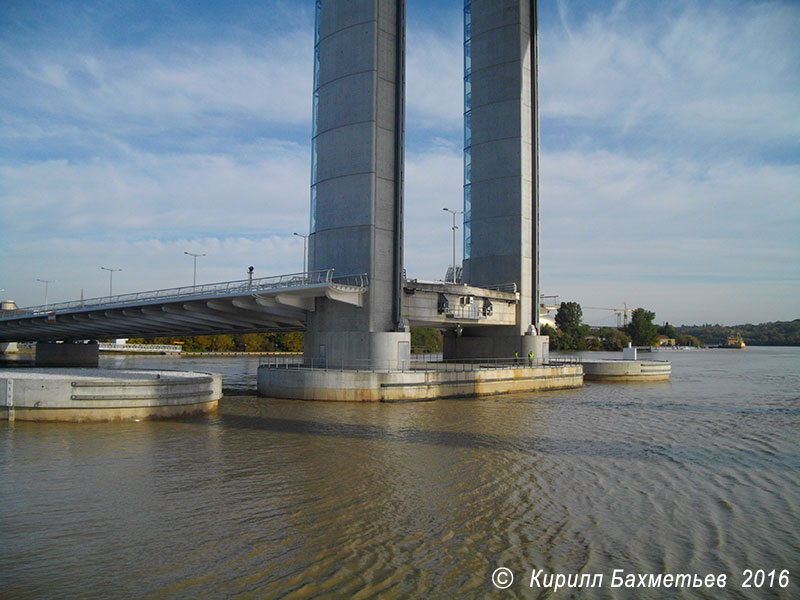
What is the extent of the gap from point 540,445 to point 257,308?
2337 centimetres

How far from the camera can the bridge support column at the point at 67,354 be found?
249ft

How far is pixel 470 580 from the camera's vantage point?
385 inches

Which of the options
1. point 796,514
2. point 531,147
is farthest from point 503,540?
point 531,147

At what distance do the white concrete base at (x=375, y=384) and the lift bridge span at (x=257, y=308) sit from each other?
4.63m

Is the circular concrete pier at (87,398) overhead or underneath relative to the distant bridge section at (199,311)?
underneath

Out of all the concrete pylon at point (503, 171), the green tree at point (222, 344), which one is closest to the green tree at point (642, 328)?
the green tree at point (222, 344)

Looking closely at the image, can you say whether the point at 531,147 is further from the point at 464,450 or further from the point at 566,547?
the point at 566,547

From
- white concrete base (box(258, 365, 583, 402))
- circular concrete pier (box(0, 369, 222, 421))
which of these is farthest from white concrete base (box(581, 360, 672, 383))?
circular concrete pier (box(0, 369, 222, 421))

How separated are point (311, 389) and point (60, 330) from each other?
128 ft

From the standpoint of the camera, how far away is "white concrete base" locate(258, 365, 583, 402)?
116 ft

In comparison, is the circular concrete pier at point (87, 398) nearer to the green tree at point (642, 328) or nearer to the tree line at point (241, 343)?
the tree line at point (241, 343)

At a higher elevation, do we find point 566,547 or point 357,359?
point 357,359

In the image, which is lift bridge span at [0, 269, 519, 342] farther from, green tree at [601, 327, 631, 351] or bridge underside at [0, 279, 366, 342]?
green tree at [601, 327, 631, 351]

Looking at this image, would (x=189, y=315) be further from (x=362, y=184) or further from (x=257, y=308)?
(x=362, y=184)
